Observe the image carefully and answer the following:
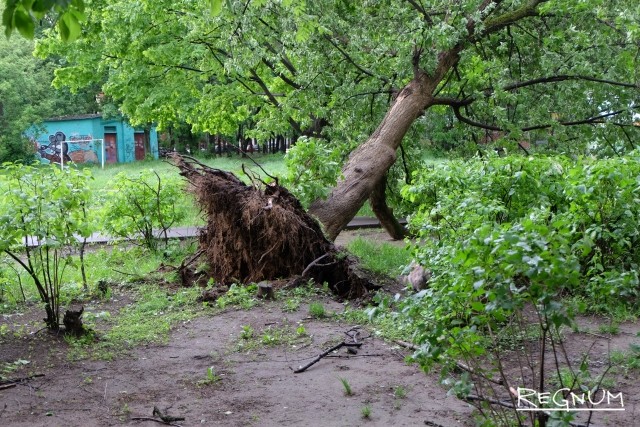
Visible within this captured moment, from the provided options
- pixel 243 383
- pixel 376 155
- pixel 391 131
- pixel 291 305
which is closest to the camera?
pixel 243 383

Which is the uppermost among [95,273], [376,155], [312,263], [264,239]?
[376,155]

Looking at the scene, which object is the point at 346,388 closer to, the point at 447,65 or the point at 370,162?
the point at 370,162

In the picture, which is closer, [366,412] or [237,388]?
[366,412]

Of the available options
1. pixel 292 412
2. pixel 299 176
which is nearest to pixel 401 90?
pixel 299 176

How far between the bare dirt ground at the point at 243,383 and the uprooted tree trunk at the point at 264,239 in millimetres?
1688

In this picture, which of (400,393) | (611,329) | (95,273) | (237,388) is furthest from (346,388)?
(95,273)

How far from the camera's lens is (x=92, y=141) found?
44.6m

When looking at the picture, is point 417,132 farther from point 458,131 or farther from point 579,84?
point 579,84

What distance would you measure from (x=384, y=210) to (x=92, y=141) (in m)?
34.7

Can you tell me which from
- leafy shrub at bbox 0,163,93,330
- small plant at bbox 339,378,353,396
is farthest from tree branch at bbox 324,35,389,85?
small plant at bbox 339,378,353,396

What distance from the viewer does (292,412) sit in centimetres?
481

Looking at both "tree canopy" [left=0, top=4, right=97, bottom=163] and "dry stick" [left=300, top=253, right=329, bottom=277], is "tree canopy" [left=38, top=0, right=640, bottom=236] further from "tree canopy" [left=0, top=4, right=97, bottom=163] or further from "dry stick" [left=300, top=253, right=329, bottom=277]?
"tree canopy" [left=0, top=4, right=97, bottom=163]

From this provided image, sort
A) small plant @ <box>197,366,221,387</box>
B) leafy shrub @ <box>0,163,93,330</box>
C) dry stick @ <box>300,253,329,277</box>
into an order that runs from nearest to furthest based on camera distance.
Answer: small plant @ <box>197,366,221,387</box> < leafy shrub @ <box>0,163,93,330</box> < dry stick @ <box>300,253,329,277</box>

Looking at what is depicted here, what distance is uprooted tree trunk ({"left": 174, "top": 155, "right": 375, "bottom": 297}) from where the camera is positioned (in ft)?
28.2
